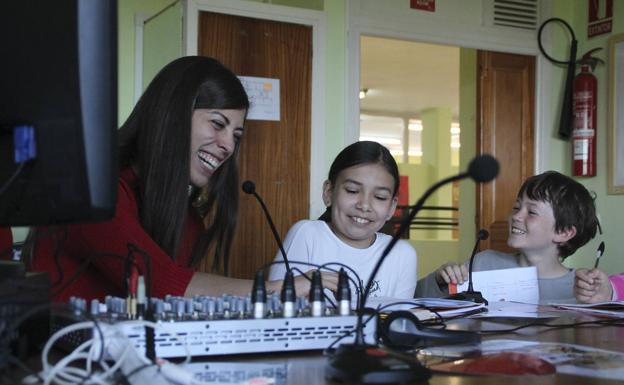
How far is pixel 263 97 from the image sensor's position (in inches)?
126

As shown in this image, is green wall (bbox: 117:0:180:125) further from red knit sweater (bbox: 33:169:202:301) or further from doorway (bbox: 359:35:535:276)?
red knit sweater (bbox: 33:169:202:301)

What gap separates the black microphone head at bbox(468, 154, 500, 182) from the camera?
0.67 m

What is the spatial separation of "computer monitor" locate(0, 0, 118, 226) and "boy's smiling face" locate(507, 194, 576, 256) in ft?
5.52

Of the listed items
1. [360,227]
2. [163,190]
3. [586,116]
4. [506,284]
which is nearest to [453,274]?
[506,284]

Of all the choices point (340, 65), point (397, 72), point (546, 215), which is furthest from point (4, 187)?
point (397, 72)

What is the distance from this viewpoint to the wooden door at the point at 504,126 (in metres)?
4.02

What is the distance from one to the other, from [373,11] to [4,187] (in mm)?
3031

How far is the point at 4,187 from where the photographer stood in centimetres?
76

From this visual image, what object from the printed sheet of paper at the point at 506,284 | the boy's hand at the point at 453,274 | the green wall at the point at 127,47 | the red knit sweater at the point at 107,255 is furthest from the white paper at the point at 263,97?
the red knit sweater at the point at 107,255

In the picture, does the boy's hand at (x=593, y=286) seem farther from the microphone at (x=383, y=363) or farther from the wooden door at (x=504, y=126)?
the wooden door at (x=504, y=126)

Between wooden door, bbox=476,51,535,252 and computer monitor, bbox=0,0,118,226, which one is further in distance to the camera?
wooden door, bbox=476,51,535,252

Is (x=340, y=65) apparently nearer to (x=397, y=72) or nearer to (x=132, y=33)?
Answer: (x=132, y=33)

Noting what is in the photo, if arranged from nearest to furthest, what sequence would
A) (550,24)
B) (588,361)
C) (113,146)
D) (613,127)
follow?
(113,146) → (588,361) → (613,127) → (550,24)

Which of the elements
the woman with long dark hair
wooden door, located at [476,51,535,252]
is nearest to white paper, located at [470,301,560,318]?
the woman with long dark hair
